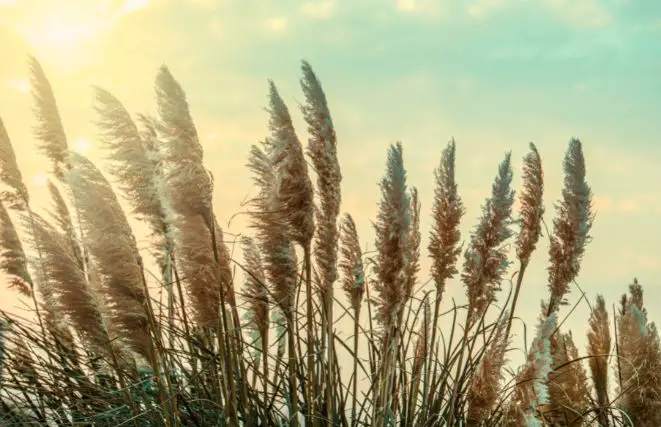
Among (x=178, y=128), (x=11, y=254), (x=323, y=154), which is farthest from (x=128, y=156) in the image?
(x=11, y=254)

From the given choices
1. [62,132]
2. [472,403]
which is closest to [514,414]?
[472,403]

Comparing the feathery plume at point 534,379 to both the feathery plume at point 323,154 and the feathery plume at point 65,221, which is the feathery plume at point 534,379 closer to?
the feathery plume at point 323,154

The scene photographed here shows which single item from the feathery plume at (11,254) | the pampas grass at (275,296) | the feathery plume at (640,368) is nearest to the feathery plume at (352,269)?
the pampas grass at (275,296)

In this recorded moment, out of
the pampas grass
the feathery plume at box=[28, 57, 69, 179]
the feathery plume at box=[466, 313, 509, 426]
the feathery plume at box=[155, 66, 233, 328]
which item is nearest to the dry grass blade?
the pampas grass

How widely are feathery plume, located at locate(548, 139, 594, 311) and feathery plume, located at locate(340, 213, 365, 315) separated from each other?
897mm

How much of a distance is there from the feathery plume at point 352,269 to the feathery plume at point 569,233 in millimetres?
897

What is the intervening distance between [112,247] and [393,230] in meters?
0.99

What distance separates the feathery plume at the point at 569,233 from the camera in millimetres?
3850

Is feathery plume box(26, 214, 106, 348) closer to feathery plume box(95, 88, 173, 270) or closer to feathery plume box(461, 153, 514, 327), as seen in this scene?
feathery plume box(95, 88, 173, 270)

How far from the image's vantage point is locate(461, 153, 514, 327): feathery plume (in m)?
3.60

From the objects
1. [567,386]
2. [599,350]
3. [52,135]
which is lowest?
[567,386]

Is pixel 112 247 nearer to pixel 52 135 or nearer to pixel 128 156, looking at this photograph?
pixel 128 156

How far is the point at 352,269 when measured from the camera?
141 inches

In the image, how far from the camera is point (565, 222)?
12.7 ft
